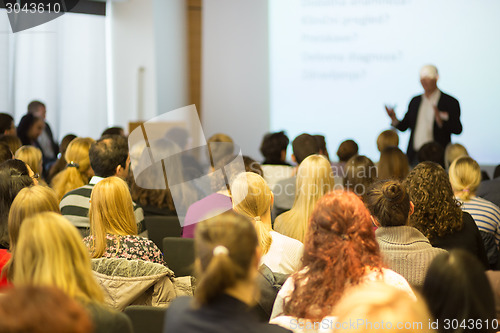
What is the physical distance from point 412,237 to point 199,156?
5.66 meters

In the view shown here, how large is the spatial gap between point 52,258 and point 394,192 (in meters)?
1.35

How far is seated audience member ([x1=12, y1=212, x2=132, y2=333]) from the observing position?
1544mm

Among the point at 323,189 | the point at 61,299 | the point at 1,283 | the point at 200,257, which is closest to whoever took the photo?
the point at 61,299

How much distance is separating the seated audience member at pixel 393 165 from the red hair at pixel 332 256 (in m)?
2.07

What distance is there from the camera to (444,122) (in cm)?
597

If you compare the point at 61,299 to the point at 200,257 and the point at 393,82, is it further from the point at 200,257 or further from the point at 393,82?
the point at 393,82

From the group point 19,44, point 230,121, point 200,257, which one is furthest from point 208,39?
point 200,257

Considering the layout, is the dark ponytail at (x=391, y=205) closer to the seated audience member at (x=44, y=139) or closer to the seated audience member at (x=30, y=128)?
the seated audience member at (x=30, y=128)

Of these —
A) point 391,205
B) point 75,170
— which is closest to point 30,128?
point 75,170

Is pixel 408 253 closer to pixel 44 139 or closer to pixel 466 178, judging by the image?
pixel 466 178

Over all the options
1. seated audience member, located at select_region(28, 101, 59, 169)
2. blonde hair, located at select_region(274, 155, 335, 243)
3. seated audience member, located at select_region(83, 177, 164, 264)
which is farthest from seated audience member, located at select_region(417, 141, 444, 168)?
seated audience member, located at select_region(28, 101, 59, 169)

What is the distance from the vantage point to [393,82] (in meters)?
6.88

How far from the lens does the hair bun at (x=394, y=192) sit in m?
2.27

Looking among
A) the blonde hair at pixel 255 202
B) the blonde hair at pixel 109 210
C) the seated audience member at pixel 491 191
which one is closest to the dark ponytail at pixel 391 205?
the blonde hair at pixel 255 202
